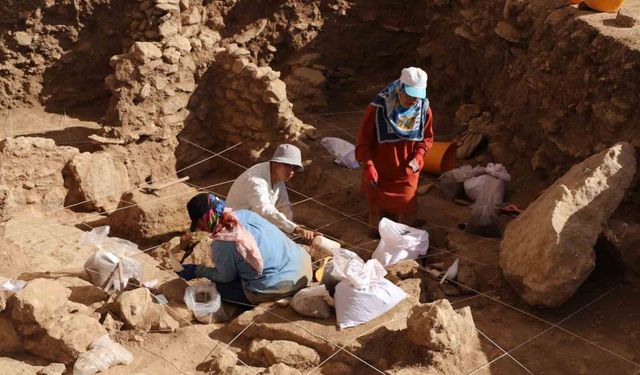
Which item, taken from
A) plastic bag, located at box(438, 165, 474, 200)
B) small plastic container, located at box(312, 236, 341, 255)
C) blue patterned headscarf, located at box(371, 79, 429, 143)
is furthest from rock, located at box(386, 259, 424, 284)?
plastic bag, located at box(438, 165, 474, 200)

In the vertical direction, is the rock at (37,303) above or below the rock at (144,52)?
below

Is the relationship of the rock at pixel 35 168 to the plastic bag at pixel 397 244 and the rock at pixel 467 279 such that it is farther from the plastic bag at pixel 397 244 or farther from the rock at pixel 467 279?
the rock at pixel 467 279

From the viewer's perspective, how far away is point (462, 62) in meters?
9.82

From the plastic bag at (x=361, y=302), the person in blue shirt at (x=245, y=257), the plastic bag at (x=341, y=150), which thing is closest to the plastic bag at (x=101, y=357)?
the person in blue shirt at (x=245, y=257)

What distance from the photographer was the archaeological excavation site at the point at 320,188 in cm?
581

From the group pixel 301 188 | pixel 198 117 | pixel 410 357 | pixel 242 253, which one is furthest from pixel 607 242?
pixel 198 117

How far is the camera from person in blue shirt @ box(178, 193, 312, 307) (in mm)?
5910

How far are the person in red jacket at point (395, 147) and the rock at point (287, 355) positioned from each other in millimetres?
2204

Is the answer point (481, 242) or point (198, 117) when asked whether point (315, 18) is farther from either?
point (481, 242)

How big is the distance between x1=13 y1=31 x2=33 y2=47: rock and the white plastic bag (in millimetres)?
4954

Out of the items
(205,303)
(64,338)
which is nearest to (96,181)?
(205,303)

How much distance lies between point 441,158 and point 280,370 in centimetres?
407

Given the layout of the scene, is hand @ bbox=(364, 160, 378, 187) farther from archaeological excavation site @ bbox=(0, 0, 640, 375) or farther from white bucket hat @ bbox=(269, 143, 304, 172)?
white bucket hat @ bbox=(269, 143, 304, 172)

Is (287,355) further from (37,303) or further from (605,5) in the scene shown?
(605,5)
